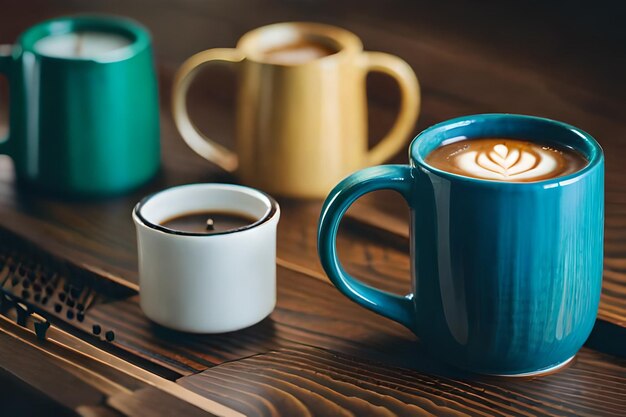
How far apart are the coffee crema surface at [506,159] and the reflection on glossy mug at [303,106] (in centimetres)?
22

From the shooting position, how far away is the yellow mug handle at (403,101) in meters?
0.92

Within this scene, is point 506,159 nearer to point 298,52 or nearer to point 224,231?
point 224,231

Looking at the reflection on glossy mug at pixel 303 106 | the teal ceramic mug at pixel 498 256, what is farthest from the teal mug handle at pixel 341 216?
the reflection on glossy mug at pixel 303 106

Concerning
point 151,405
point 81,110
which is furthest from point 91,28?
point 151,405

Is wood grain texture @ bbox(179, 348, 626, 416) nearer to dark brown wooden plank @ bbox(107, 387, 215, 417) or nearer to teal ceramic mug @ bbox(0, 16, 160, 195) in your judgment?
dark brown wooden plank @ bbox(107, 387, 215, 417)

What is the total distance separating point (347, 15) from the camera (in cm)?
113

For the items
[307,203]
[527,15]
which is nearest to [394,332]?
[307,203]

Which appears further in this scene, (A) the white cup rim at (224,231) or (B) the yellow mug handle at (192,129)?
(B) the yellow mug handle at (192,129)

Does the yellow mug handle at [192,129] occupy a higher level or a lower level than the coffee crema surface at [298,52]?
lower

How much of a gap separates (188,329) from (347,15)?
0.50 metres

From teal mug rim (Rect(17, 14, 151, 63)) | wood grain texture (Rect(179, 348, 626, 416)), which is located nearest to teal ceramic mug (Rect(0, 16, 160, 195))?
teal mug rim (Rect(17, 14, 151, 63))

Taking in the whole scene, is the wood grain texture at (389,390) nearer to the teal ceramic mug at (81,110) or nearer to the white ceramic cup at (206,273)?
the white ceramic cup at (206,273)

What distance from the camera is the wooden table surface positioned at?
2.18 ft

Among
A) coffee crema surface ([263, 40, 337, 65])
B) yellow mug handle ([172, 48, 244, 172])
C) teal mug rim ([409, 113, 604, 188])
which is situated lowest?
yellow mug handle ([172, 48, 244, 172])
